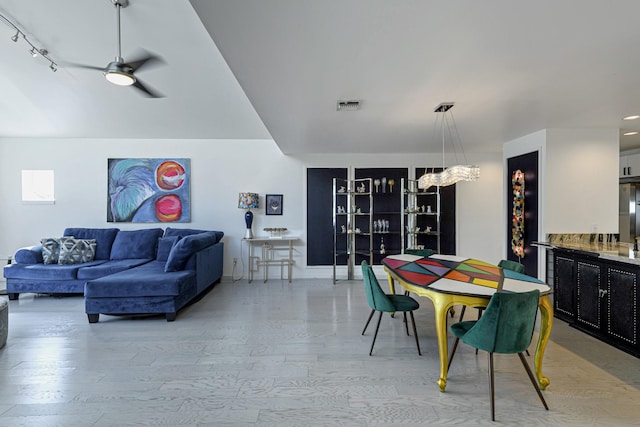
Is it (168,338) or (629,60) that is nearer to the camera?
(629,60)

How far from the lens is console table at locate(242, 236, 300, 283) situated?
18.2ft

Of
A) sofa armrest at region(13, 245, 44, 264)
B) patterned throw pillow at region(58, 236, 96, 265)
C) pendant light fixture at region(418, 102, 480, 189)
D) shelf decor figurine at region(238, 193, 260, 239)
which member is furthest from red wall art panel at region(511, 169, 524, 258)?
sofa armrest at region(13, 245, 44, 264)

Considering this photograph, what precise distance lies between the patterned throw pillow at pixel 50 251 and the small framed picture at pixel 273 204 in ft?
10.8

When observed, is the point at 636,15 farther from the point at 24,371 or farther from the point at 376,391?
the point at 24,371

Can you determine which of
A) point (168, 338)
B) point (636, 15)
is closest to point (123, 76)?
point (168, 338)

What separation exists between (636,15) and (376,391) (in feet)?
9.14

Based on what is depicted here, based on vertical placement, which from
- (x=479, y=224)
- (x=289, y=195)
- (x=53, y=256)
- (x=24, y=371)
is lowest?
(x=24, y=371)

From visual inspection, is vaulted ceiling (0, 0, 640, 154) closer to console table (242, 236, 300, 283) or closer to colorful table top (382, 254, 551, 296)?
colorful table top (382, 254, 551, 296)

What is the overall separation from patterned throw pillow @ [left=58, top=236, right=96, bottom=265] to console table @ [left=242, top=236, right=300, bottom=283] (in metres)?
2.47

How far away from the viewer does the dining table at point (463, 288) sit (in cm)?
216

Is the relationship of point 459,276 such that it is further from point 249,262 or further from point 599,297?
point 249,262

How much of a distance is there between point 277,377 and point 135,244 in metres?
3.91

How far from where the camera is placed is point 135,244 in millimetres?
5039

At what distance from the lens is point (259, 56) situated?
208 cm
